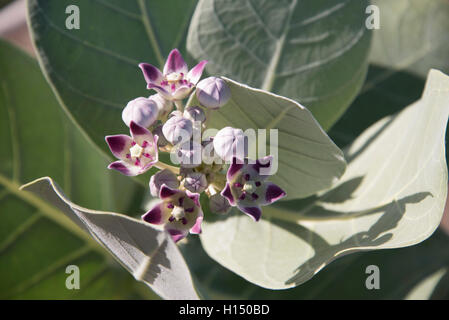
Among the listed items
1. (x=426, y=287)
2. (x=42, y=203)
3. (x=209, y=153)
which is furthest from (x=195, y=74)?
(x=426, y=287)

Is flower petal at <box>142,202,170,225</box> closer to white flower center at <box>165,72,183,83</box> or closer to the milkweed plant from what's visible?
the milkweed plant

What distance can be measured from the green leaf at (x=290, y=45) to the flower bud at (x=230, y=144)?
286 millimetres

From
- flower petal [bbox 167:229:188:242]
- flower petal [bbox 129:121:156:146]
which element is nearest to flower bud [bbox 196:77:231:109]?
flower petal [bbox 129:121:156:146]

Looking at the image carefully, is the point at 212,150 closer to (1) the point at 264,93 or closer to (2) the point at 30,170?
(1) the point at 264,93

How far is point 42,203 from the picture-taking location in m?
1.28

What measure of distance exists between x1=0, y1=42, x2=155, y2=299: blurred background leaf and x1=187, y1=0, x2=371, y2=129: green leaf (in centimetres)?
45

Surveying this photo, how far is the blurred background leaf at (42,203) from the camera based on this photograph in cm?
125

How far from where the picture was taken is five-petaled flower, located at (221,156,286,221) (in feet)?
2.69

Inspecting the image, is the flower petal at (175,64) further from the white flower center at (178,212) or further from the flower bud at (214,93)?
the white flower center at (178,212)

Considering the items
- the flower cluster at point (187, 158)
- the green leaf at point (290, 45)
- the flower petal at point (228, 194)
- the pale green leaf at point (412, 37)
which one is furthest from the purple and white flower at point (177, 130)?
the pale green leaf at point (412, 37)

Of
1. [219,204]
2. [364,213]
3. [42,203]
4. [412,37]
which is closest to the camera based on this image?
[219,204]

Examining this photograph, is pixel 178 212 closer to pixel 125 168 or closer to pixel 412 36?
pixel 125 168

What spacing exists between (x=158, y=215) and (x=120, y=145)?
132 mm
